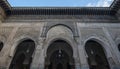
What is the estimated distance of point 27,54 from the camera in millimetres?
7590

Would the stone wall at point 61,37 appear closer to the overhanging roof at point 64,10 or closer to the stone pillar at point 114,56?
the stone pillar at point 114,56

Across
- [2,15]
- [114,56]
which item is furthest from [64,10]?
[114,56]

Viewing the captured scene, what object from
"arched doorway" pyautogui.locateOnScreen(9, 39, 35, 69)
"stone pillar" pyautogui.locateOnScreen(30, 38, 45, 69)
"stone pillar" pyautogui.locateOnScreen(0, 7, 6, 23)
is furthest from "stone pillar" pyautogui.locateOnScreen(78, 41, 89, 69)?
"stone pillar" pyautogui.locateOnScreen(0, 7, 6, 23)

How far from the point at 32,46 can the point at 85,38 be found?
11.9 ft

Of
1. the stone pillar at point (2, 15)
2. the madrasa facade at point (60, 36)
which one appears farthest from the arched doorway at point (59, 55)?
the stone pillar at point (2, 15)

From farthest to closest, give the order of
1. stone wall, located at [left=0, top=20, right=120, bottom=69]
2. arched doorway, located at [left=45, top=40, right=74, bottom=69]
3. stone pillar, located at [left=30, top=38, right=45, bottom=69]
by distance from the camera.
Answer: arched doorway, located at [left=45, top=40, right=74, bottom=69]
stone wall, located at [left=0, top=20, right=120, bottom=69]
stone pillar, located at [left=30, top=38, right=45, bottom=69]

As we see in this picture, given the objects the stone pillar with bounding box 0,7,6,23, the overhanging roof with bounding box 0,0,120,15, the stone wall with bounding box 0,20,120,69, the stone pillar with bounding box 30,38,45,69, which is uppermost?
the overhanging roof with bounding box 0,0,120,15

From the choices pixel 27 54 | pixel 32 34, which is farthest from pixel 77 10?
pixel 27 54

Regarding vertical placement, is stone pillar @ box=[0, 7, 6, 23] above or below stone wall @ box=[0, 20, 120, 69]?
above

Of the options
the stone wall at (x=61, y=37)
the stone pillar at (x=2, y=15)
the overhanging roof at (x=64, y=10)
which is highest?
the overhanging roof at (x=64, y=10)

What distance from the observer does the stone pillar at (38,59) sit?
5.72 meters

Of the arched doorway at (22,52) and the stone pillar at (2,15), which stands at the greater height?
the stone pillar at (2,15)

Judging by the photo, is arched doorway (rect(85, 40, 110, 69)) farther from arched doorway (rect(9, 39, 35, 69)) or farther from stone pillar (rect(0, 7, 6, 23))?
stone pillar (rect(0, 7, 6, 23))

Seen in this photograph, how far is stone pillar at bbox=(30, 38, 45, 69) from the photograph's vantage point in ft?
18.8
